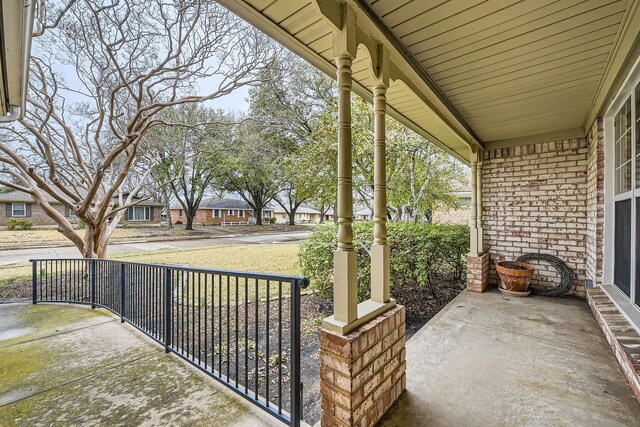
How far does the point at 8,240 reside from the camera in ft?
43.5

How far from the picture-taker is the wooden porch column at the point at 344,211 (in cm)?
160

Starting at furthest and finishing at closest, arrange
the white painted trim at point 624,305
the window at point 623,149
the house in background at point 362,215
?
the house in background at point 362,215, the window at point 623,149, the white painted trim at point 624,305

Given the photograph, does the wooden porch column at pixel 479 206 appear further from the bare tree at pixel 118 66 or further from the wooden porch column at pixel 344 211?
the bare tree at pixel 118 66

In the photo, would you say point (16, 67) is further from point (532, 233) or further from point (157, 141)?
point (157, 141)

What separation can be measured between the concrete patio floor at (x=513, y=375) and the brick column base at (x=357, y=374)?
178mm

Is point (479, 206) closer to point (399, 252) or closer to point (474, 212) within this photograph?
point (474, 212)

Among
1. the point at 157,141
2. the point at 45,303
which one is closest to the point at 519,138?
the point at 45,303

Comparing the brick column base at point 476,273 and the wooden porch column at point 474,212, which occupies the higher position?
the wooden porch column at point 474,212

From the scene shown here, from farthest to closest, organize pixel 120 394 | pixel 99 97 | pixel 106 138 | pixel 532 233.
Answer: pixel 106 138
pixel 99 97
pixel 532 233
pixel 120 394

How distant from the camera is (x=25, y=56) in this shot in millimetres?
2168

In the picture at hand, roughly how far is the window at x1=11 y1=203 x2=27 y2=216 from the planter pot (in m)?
28.6

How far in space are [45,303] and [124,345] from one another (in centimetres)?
324

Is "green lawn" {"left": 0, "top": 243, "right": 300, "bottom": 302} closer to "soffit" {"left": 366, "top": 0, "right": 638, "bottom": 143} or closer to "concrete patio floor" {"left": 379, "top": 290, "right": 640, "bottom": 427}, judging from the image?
"concrete patio floor" {"left": 379, "top": 290, "right": 640, "bottom": 427}

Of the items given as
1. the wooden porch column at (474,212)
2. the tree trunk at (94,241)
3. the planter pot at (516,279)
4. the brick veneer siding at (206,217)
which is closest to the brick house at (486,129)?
the planter pot at (516,279)
